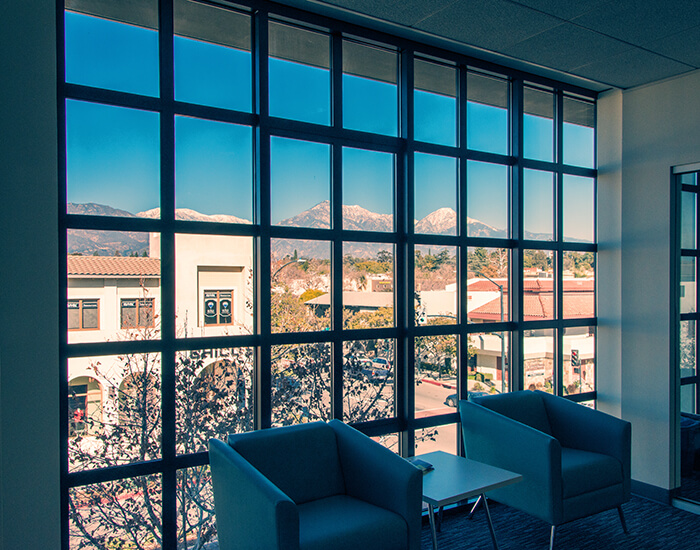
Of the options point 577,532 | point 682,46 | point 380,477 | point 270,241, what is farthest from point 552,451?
point 682,46

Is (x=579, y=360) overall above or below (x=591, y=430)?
above

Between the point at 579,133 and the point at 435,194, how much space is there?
6.14 ft

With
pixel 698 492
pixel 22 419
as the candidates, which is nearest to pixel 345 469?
pixel 22 419

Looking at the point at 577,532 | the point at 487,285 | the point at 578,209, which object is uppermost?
the point at 578,209

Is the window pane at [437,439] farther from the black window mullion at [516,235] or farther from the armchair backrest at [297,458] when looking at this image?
the armchair backrest at [297,458]

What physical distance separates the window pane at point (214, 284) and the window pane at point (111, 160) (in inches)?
13.7

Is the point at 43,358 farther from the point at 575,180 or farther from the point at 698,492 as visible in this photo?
the point at 698,492

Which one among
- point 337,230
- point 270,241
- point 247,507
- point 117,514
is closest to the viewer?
point 247,507

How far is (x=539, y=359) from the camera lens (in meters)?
4.47

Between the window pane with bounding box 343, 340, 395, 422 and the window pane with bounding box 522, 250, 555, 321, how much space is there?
1396mm

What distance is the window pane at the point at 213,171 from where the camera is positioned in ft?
9.92

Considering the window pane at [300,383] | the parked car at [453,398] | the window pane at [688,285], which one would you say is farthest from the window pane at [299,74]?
the window pane at [688,285]

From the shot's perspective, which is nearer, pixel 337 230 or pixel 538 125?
pixel 337 230

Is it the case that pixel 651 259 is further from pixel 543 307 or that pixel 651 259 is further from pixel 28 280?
pixel 28 280
